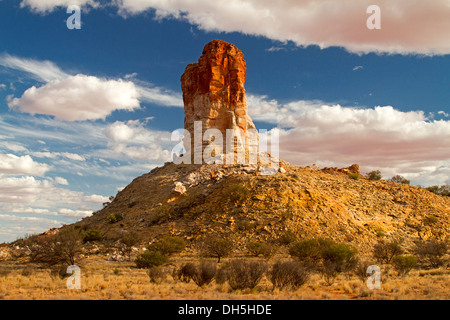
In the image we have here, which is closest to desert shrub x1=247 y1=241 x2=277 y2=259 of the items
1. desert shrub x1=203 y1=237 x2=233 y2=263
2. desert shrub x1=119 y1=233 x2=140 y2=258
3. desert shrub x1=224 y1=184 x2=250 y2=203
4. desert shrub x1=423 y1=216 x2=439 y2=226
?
desert shrub x1=203 y1=237 x2=233 y2=263

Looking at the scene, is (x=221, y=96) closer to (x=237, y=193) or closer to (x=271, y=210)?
(x=237, y=193)

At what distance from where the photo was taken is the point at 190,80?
180 feet

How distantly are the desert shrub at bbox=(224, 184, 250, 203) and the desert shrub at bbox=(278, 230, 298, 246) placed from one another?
6.60 metres

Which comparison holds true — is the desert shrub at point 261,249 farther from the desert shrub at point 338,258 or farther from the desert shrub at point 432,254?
the desert shrub at point 432,254

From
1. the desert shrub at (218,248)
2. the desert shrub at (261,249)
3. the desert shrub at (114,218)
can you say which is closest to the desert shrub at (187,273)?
the desert shrub at (218,248)

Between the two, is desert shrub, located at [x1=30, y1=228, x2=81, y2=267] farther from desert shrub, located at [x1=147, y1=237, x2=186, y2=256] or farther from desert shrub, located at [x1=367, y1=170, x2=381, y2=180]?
desert shrub, located at [x1=367, y1=170, x2=381, y2=180]

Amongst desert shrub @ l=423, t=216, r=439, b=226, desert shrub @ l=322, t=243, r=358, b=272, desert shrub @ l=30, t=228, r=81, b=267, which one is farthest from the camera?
desert shrub @ l=423, t=216, r=439, b=226

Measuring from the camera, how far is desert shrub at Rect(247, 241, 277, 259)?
80.5ft

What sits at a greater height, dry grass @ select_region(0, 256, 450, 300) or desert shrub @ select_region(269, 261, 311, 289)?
desert shrub @ select_region(269, 261, 311, 289)

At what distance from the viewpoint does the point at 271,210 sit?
102 feet

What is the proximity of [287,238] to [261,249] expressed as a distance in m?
3.20

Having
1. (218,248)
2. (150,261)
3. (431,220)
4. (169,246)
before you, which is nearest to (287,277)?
(150,261)
